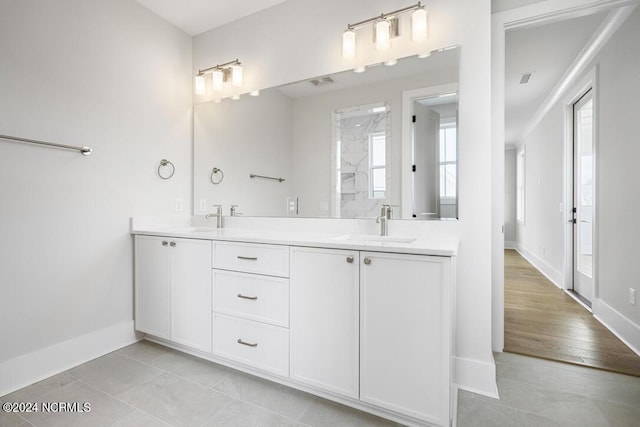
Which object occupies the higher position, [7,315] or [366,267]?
[366,267]

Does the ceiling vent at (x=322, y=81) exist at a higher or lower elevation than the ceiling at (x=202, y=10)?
lower

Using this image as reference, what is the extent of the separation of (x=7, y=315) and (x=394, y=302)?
6.81 ft

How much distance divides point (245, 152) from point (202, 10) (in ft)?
3.64

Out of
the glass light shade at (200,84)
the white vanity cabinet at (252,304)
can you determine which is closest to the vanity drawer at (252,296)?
the white vanity cabinet at (252,304)

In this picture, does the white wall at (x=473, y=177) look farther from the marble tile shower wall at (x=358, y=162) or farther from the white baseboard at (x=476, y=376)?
the marble tile shower wall at (x=358, y=162)

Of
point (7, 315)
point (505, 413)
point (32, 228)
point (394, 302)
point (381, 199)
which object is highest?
point (381, 199)

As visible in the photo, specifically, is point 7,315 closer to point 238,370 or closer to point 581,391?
point 238,370

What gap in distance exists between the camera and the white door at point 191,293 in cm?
199

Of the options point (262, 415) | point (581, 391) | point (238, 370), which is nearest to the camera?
point (262, 415)

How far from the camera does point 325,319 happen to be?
1.57 metres

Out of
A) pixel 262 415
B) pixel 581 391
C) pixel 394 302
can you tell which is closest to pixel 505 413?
pixel 581 391

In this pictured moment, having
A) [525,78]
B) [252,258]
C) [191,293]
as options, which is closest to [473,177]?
[252,258]

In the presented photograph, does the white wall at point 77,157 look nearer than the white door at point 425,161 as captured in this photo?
Yes

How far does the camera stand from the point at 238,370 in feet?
6.30
